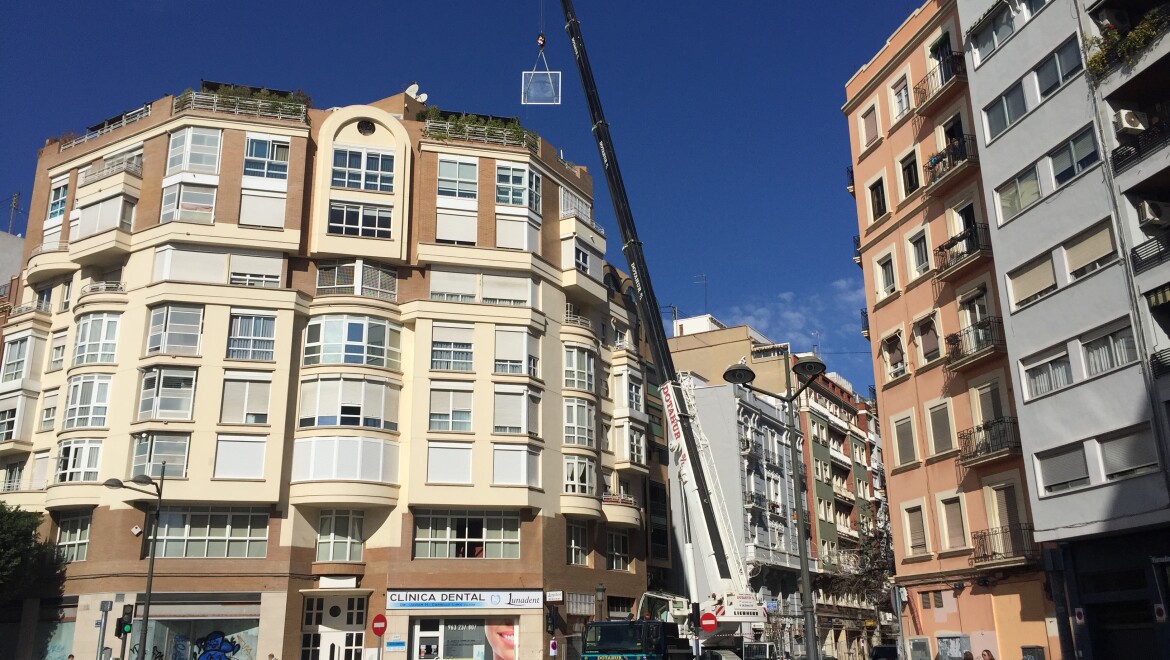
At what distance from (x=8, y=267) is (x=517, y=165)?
29825 mm

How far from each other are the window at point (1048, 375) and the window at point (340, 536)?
26208 millimetres

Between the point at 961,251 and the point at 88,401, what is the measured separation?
1321 inches

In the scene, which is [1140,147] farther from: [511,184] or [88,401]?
[88,401]

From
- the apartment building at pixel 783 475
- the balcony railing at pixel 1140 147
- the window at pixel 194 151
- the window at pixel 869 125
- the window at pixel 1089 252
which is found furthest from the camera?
the apartment building at pixel 783 475

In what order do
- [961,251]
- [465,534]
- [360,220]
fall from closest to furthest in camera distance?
[961,251]
[465,534]
[360,220]

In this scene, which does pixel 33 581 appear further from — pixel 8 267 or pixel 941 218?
pixel 941 218

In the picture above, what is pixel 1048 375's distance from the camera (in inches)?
1039

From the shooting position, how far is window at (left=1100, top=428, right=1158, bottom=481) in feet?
75.5

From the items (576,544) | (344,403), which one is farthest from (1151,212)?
(344,403)

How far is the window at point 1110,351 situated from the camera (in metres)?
23.9

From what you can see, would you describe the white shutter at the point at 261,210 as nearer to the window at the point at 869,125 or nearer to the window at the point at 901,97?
the window at the point at 869,125

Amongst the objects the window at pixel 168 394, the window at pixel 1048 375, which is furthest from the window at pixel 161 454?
the window at pixel 1048 375

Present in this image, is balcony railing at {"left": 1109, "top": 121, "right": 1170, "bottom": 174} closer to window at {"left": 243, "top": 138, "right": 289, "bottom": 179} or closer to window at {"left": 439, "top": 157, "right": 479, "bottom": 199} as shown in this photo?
window at {"left": 439, "top": 157, "right": 479, "bottom": 199}

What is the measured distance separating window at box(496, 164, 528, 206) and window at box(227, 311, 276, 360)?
11856 millimetres
